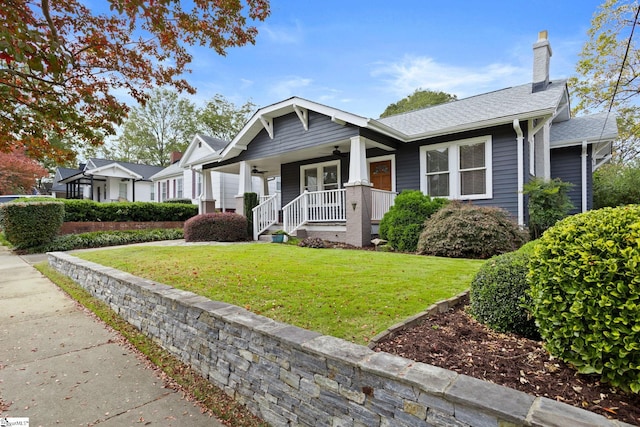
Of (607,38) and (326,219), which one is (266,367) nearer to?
(326,219)

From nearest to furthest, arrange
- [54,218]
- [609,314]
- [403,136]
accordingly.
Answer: [609,314]
[403,136]
[54,218]

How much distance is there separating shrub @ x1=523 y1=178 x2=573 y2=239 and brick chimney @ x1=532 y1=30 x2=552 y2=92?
3617mm

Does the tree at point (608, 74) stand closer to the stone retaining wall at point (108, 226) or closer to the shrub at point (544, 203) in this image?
the shrub at point (544, 203)

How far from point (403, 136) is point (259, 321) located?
8.44 metres

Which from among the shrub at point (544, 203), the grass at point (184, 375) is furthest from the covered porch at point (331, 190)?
the grass at point (184, 375)

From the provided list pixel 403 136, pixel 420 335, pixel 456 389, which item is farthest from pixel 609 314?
Result: pixel 403 136

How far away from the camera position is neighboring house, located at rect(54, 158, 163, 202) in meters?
24.0

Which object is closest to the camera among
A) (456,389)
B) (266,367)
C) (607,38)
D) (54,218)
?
(456,389)

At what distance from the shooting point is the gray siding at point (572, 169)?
10568mm

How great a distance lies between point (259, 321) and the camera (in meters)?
2.81

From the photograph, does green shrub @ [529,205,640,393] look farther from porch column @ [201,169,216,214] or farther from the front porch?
porch column @ [201,169,216,214]

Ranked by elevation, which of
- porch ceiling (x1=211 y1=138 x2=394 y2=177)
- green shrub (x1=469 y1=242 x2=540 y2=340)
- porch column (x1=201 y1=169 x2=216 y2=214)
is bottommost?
green shrub (x1=469 y1=242 x2=540 y2=340)

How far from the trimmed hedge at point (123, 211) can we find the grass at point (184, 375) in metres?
9.80

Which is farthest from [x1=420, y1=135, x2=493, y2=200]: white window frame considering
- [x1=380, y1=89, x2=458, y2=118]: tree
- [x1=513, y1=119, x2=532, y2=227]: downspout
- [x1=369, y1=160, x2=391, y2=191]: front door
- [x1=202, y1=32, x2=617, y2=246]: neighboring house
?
[x1=380, y1=89, x2=458, y2=118]: tree
